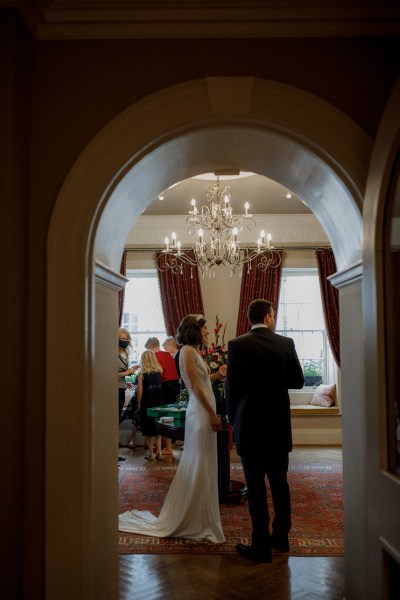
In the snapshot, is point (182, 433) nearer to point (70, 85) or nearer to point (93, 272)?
point (93, 272)

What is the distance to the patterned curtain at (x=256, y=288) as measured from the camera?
8719mm

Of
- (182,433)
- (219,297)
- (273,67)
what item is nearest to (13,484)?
(273,67)

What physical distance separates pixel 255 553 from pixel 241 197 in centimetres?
568

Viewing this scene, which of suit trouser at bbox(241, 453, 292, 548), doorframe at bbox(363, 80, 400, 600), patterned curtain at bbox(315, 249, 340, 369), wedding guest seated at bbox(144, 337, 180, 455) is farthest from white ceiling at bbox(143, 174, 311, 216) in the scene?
doorframe at bbox(363, 80, 400, 600)

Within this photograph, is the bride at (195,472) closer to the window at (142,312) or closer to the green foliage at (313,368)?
the window at (142,312)

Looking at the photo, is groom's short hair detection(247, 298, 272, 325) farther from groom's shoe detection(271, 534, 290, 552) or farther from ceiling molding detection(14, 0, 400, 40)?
ceiling molding detection(14, 0, 400, 40)

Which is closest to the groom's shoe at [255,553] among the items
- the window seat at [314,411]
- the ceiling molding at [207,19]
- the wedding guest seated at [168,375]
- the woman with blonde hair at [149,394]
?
the ceiling molding at [207,19]

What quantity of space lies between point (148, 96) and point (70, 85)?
1.26ft

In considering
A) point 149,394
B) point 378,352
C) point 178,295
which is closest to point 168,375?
point 149,394

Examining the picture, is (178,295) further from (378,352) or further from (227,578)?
(378,352)

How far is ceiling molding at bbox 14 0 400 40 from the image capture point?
252 centimetres

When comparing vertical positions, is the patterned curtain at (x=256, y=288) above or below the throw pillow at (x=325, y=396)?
above

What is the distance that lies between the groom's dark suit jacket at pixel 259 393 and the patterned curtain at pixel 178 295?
4.86 metres

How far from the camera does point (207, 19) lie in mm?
2559
